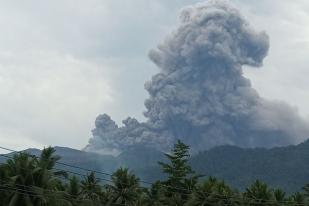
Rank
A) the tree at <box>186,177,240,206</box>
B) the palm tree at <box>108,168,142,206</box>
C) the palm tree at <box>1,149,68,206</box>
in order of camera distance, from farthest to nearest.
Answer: the tree at <box>186,177,240,206</box>
the palm tree at <box>108,168,142,206</box>
the palm tree at <box>1,149,68,206</box>

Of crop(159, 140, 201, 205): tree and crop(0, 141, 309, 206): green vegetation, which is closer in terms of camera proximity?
crop(0, 141, 309, 206): green vegetation

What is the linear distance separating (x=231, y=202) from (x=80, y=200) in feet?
83.9

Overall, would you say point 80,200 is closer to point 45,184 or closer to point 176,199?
point 45,184

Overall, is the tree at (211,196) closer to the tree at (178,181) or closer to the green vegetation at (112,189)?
the green vegetation at (112,189)

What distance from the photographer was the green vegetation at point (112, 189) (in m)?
54.4

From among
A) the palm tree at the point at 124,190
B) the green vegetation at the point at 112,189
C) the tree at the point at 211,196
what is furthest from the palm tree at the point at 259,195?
the palm tree at the point at 124,190

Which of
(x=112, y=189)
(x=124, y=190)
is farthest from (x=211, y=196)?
(x=112, y=189)

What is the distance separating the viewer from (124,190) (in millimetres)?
75562

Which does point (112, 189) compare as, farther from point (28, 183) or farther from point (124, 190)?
point (28, 183)

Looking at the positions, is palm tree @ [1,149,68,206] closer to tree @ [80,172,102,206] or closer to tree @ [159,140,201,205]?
tree @ [80,172,102,206]

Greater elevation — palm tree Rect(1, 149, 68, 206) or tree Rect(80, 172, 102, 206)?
tree Rect(80, 172, 102, 206)

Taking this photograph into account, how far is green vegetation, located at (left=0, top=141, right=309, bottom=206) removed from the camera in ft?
178

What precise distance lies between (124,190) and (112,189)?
164 centimetres

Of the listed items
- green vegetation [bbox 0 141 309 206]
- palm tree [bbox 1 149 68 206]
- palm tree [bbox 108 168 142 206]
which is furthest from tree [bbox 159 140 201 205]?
palm tree [bbox 1 149 68 206]
